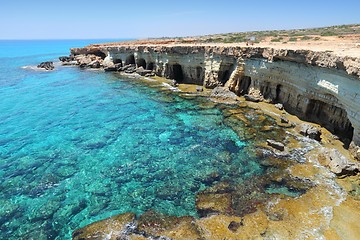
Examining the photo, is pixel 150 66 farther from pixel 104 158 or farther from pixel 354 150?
pixel 354 150

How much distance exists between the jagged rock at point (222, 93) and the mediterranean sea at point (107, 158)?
219 cm

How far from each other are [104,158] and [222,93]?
66.4 ft

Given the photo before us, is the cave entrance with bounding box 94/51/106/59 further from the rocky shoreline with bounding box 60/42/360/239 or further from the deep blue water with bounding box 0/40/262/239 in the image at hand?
the rocky shoreline with bounding box 60/42/360/239

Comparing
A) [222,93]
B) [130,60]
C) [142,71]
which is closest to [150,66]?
[142,71]

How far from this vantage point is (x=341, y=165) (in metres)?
17.6

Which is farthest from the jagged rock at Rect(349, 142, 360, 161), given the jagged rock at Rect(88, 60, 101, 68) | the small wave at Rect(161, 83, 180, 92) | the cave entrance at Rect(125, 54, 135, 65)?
the jagged rock at Rect(88, 60, 101, 68)

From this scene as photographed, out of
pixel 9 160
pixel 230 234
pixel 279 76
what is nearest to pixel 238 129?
pixel 279 76

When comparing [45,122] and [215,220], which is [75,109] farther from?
[215,220]

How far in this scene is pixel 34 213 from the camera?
1516cm

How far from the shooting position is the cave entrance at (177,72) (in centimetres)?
4764

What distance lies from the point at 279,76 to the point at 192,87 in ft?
49.8

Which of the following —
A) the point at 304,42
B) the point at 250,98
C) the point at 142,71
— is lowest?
the point at 142,71

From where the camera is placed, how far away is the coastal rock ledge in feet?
67.0

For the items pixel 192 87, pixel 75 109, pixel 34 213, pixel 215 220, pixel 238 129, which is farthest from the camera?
pixel 192 87
